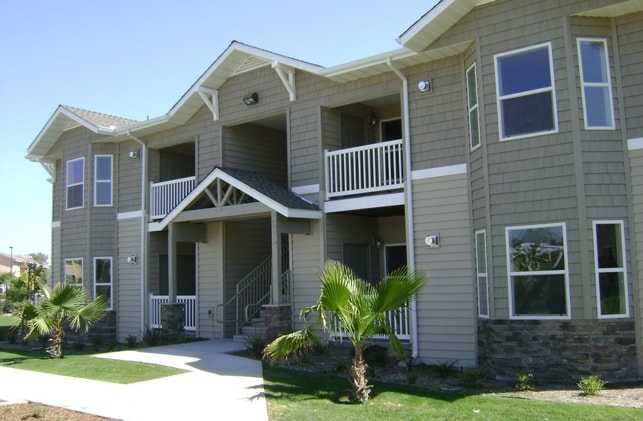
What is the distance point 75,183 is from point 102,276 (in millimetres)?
3286

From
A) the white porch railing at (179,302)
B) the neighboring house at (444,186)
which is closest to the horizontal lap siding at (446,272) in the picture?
the neighboring house at (444,186)

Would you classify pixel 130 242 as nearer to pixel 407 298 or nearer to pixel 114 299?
pixel 114 299

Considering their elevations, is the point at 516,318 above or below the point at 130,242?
below

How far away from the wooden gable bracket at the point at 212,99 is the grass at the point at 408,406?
891 centimetres

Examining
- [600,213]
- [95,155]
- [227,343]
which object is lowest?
[227,343]

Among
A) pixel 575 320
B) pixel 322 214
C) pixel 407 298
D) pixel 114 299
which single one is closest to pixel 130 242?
pixel 114 299

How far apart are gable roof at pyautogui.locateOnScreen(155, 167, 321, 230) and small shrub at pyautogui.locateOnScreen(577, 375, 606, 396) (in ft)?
22.4

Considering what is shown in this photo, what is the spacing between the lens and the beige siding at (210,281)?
687 inches

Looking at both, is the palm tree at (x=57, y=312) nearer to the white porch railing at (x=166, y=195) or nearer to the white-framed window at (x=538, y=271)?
the white porch railing at (x=166, y=195)

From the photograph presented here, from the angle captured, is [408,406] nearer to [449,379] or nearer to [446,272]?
[449,379]

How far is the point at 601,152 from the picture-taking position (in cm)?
1083

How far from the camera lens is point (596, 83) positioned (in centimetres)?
1107

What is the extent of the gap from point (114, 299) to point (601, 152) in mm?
15131

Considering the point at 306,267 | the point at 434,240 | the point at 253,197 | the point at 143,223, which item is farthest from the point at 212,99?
the point at 434,240
